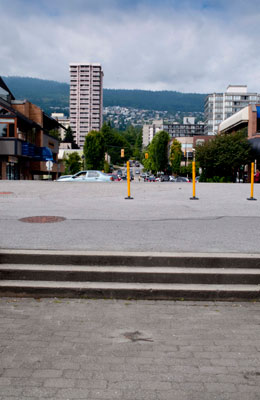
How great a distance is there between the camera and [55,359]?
3.88 meters

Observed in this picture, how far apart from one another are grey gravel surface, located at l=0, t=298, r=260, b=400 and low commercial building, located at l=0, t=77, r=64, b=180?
134 feet

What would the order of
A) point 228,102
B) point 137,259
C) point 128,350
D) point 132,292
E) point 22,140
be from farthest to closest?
1. point 228,102
2. point 22,140
3. point 137,259
4. point 132,292
5. point 128,350

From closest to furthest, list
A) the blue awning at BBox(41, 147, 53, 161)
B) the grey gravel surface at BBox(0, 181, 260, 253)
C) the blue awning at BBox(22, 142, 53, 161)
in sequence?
the grey gravel surface at BBox(0, 181, 260, 253) < the blue awning at BBox(22, 142, 53, 161) < the blue awning at BBox(41, 147, 53, 161)

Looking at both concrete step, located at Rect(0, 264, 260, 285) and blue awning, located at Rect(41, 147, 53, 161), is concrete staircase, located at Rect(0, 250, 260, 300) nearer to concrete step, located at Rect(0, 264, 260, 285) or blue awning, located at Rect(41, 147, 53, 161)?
concrete step, located at Rect(0, 264, 260, 285)

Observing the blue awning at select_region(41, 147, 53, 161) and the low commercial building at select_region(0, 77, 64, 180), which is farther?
the blue awning at select_region(41, 147, 53, 161)

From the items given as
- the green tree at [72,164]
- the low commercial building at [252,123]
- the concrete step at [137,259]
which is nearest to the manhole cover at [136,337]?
the concrete step at [137,259]

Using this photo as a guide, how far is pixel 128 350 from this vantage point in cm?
409

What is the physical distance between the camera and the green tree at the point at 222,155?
47.2 meters

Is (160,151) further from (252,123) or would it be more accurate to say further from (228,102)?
(228,102)

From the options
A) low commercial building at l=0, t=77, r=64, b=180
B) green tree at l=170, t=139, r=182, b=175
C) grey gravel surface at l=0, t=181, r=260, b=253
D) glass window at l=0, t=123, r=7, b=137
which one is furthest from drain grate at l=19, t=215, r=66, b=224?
green tree at l=170, t=139, r=182, b=175

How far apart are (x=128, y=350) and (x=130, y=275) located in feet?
5.77

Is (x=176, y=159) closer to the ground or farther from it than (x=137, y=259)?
farther from it

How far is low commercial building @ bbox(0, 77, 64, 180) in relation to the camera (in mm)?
47844

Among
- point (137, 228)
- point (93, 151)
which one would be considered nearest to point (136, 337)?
point (137, 228)
